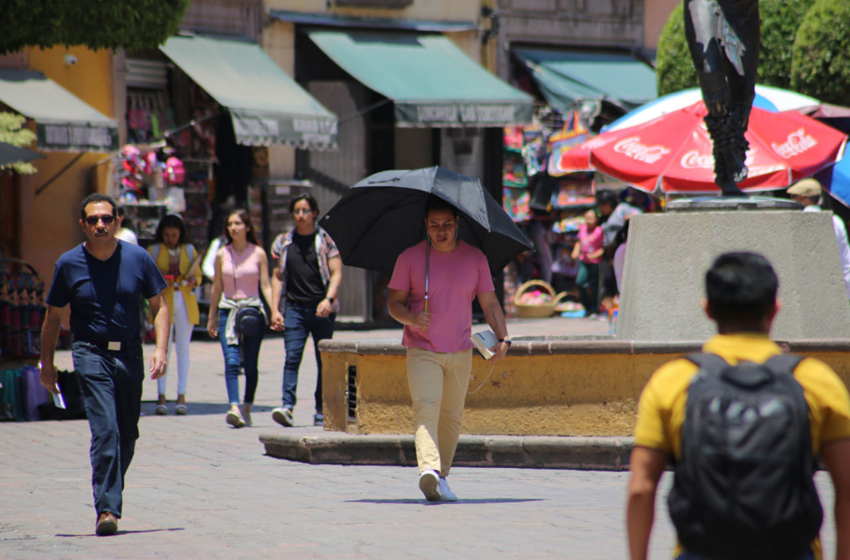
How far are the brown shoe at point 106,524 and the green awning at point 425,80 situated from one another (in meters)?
13.4

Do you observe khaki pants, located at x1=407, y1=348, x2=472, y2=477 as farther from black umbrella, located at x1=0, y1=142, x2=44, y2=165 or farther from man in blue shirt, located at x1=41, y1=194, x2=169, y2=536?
black umbrella, located at x1=0, y1=142, x2=44, y2=165

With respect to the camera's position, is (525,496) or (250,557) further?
(525,496)

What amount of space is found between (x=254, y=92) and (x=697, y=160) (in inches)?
305

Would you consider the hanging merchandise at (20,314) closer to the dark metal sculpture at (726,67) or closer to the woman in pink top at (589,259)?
the dark metal sculpture at (726,67)

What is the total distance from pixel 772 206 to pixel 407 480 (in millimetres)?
2976

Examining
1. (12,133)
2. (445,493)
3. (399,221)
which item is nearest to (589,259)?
(12,133)

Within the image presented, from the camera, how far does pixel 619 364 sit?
831 cm

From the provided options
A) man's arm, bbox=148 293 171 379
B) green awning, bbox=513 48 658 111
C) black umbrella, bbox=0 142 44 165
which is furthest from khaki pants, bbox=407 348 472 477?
green awning, bbox=513 48 658 111

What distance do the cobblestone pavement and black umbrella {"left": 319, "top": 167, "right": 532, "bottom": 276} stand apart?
54.3 inches

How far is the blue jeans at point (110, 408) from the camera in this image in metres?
6.30

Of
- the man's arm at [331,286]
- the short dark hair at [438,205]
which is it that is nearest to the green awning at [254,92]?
the man's arm at [331,286]

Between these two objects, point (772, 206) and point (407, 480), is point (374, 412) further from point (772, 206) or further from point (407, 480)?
point (772, 206)

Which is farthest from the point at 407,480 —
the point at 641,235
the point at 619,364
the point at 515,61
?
the point at 515,61

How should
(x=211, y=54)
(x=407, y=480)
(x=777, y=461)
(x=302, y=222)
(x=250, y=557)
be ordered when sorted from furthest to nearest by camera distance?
(x=211, y=54) → (x=302, y=222) → (x=407, y=480) → (x=250, y=557) → (x=777, y=461)
